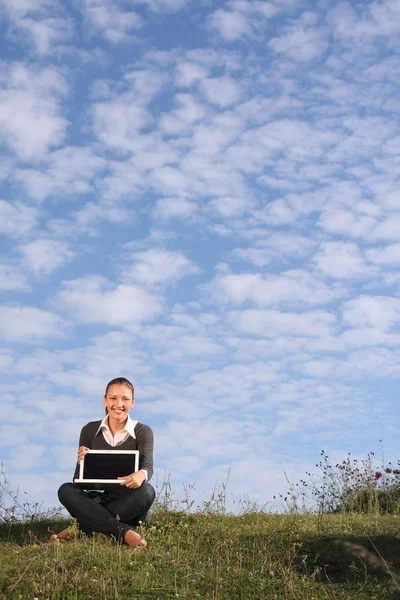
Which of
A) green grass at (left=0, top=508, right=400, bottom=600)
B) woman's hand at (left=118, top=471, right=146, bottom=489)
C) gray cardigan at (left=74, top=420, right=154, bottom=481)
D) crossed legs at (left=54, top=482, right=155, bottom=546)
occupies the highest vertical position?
gray cardigan at (left=74, top=420, right=154, bottom=481)

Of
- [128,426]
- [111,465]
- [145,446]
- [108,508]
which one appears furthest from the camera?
[128,426]

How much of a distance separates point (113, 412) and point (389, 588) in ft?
12.1

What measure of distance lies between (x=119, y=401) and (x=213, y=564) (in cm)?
223

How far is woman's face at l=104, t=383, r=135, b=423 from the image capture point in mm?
8453

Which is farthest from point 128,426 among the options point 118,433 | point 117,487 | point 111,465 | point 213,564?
point 213,564

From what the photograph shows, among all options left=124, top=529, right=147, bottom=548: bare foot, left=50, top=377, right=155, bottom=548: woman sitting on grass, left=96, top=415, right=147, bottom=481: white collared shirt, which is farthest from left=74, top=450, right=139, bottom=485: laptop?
left=124, top=529, right=147, bottom=548: bare foot

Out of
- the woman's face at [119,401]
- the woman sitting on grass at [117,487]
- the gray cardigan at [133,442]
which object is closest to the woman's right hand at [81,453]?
the woman sitting on grass at [117,487]

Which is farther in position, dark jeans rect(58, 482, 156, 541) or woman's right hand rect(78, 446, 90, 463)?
woman's right hand rect(78, 446, 90, 463)

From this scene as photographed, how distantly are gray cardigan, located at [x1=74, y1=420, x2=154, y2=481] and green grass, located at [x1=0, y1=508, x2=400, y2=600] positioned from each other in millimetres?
872

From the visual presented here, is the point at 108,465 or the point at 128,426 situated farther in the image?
the point at 128,426

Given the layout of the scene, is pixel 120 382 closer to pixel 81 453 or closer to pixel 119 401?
pixel 119 401

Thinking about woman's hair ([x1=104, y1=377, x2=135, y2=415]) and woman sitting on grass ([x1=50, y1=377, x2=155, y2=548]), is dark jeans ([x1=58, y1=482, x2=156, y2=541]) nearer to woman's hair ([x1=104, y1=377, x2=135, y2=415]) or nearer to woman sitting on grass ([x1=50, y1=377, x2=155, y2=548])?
woman sitting on grass ([x1=50, y1=377, x2=155, y2=548])

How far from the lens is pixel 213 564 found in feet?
23.7

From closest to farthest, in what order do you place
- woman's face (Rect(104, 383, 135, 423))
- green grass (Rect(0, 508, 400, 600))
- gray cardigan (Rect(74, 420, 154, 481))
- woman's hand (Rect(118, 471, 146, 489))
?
green grass (Rect(0, 508, 400, 600)) → woman's hand (Rect(118, 471, 146, 489)) → woman's face (Rect(104, 383, 135, 423)) → gray cardigan (Rect(74, 420, 154, 481))
